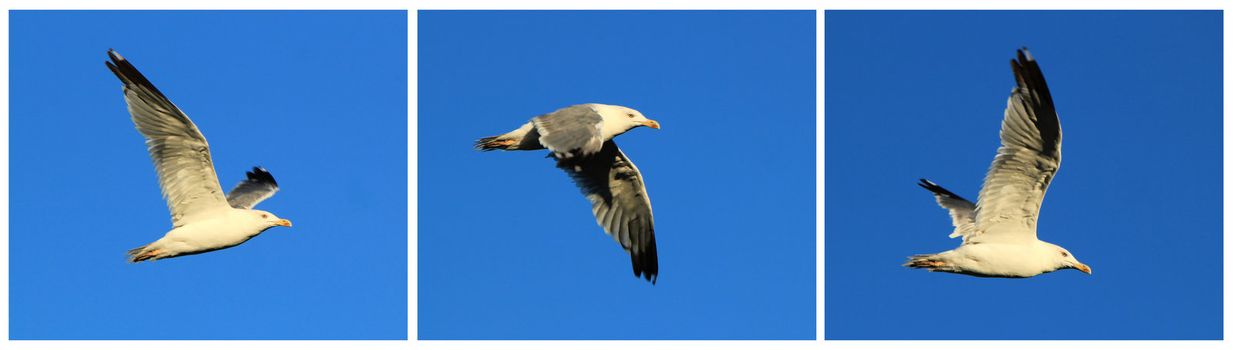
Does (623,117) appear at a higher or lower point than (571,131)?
higher

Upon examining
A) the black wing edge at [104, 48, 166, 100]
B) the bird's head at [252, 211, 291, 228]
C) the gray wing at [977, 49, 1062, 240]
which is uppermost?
the black wing edge at [104, 48, 166, 100]

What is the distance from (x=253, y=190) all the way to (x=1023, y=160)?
5265mm

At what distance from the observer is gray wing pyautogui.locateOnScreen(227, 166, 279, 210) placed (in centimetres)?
984

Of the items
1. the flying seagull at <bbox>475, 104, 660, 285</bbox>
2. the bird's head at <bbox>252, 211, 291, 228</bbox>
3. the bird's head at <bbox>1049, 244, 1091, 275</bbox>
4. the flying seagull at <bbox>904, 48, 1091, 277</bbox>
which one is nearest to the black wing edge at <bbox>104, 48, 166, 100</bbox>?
the bird's head at <bbox>252, 211, 291, 228</bbox>

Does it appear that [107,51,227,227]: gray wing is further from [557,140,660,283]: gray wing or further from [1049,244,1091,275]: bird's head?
[1049,244,1091,275]: bird's head

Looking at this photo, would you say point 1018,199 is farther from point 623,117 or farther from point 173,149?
point 173,149

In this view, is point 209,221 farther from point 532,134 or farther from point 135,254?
point 532,134

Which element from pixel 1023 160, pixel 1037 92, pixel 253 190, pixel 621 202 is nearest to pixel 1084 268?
pixel 1023 160

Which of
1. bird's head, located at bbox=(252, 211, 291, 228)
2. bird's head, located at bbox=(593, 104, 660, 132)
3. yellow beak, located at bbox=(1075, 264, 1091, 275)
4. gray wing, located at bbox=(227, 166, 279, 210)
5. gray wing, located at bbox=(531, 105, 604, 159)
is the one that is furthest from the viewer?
gray wing, located at bbox=(227, 166, 279, 210)

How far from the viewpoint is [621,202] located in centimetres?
895

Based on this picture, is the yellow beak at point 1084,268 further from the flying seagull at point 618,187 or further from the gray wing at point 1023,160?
the flying seagull at point 618,187

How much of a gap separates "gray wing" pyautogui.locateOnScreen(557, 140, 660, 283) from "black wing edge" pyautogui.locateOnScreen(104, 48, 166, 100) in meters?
2.45

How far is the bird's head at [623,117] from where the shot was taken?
25.9ft

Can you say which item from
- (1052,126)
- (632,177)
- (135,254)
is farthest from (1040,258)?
(135,254)
